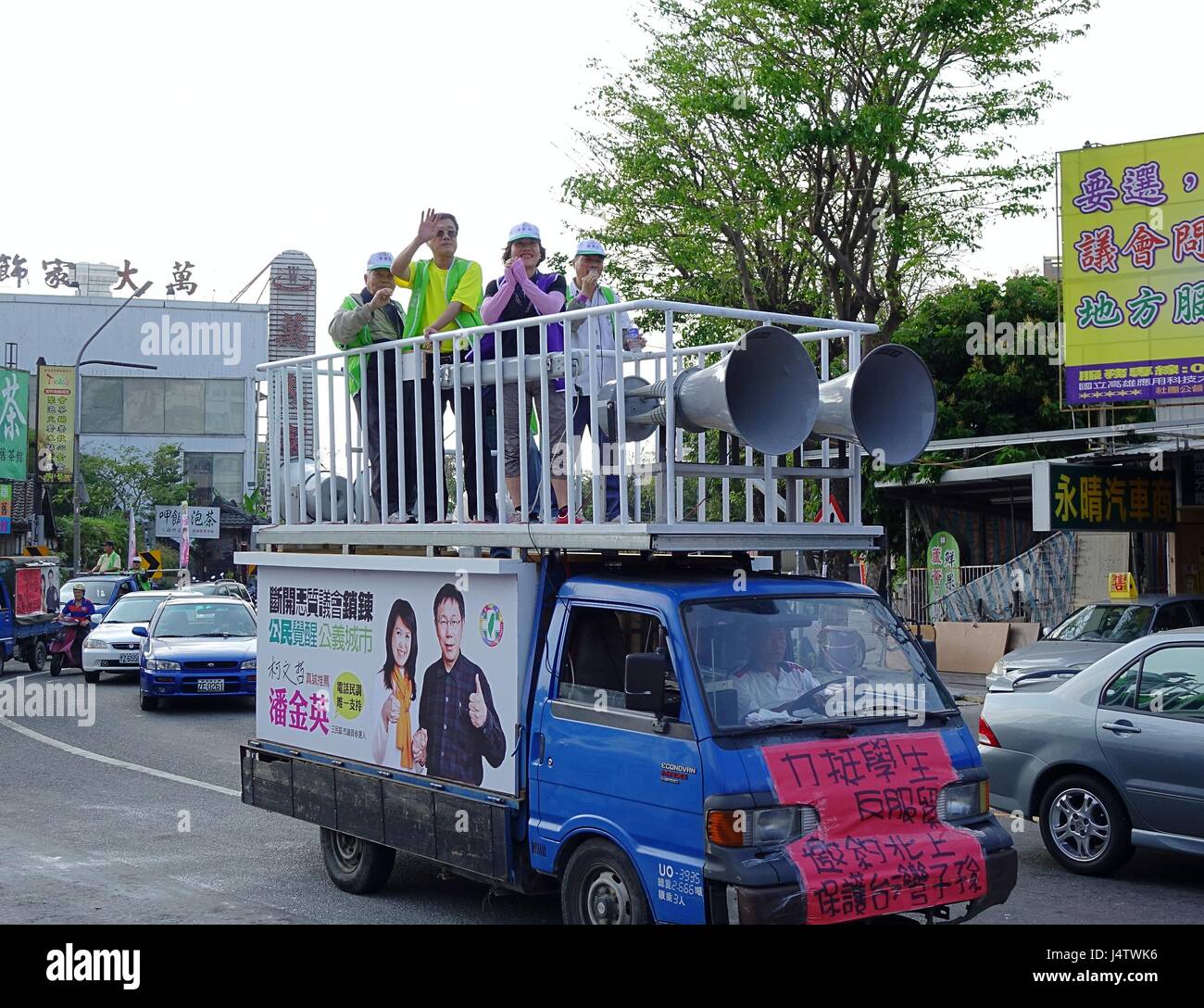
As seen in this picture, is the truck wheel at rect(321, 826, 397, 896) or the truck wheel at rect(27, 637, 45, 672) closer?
the truck wheel at rect(321, 826, 397, 896)

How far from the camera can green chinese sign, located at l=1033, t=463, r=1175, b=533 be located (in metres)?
19.7

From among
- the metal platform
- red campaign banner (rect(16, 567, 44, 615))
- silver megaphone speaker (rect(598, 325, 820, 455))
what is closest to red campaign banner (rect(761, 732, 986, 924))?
the metal platform

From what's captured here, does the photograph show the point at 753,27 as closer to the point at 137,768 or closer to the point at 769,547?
the point at 137,768

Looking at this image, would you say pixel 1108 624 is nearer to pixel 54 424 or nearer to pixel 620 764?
pixel 620 764

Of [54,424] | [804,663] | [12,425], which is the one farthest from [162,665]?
[54,424]

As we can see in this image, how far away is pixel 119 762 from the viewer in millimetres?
13414

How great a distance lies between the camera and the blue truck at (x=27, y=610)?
22.5m

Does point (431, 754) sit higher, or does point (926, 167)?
point (926, 167)

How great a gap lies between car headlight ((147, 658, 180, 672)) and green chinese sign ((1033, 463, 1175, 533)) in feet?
38.8

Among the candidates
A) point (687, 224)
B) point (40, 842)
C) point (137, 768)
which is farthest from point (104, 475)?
point (40, 842)

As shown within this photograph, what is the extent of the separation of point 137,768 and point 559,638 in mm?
A: 7975

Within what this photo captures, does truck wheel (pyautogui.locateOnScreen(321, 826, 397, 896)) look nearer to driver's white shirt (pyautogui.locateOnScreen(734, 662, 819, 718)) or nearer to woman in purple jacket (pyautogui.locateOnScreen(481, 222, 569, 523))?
woman in purple jacket (pyautogui.locateOnScreen(481, 222, 569, 523))

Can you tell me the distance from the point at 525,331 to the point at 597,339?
84cm
